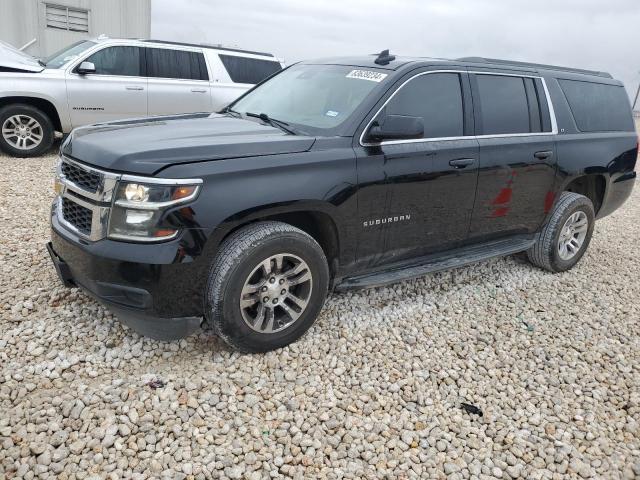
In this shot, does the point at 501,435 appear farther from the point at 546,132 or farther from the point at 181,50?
the point at 181,50

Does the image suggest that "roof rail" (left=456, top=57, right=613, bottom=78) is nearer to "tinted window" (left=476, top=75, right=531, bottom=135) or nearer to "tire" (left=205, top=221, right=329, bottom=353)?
"tinted window" (left=476, top=75, right=531, bottom=135)

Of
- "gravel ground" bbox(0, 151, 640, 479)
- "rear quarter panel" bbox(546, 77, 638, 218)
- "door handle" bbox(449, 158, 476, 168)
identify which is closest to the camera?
"gravel ground" bbox(0, 151, 640, 479)

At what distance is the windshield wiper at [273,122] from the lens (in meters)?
3.48

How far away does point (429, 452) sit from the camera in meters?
2.63

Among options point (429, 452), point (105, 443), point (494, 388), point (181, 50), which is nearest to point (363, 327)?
point (494, 388)

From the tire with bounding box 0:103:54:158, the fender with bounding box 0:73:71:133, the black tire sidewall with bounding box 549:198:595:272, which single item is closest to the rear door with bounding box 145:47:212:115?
the fender with bounding box 0:73:71:133

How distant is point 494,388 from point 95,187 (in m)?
2.65

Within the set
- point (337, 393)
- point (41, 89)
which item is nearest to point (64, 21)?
point (41, 89)

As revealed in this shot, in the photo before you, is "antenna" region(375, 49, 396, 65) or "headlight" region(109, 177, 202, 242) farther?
"antenna" region(375, 49, 396, 65)

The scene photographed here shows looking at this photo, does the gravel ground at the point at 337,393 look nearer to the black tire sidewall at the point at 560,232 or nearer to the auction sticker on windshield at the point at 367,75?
the black tire sidewall at the point at 560,232

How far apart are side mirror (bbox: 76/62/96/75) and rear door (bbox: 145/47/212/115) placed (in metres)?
0.87

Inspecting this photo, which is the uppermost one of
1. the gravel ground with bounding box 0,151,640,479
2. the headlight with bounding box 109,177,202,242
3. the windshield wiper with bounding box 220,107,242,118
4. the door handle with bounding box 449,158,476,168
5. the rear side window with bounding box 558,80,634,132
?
the rear side window with bounding box 558,80,634,132

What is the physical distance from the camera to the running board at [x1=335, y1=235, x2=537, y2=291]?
355 centimetres

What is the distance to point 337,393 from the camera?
3.01m
